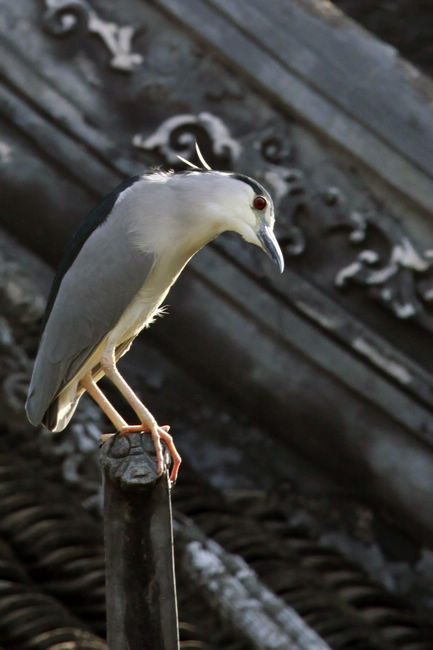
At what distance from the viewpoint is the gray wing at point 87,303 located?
146 cm

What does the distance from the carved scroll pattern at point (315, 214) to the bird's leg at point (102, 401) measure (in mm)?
1062

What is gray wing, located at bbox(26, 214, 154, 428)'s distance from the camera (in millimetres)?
1457

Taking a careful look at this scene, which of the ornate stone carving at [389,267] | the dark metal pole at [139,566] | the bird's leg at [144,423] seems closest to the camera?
the dark metal pole at [139,566]

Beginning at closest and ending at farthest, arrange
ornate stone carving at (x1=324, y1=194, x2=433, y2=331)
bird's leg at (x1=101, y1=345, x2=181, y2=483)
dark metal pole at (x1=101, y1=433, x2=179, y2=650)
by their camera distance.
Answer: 1. dark metal pole at (x1=101, y1=433, x2=179, y2=650)
2. bird's leg at (x1=101, y1=345, x2=181, y2=483)
3. ornate stone carving at (x1=324, y1=194, x2=433, y2=331)

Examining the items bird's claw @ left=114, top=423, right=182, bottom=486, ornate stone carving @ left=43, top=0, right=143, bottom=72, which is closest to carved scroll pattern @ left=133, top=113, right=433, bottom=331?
ornate stone carving @ left=43, top=0, right=143, bottom=72

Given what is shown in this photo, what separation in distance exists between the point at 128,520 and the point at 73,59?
61.3 inches

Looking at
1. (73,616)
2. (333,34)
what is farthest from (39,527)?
(333,34)

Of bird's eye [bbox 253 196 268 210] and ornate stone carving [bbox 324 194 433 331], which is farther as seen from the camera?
ornate stone carving [bbox 324 194 433 331]

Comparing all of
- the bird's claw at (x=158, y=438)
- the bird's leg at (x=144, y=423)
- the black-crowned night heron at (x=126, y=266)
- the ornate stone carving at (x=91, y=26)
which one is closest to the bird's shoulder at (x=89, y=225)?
the black-crowned night heron at (x=126, y=266)

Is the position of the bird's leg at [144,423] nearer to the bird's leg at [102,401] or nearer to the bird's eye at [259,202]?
the bird's leg at [102,401]

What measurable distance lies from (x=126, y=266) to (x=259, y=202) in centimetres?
19

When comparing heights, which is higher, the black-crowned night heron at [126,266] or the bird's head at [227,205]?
the bird's head at [227,205]

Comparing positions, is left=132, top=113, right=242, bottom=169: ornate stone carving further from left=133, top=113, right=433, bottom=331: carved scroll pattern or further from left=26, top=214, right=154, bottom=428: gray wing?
left=26, top=214, right=154, bottom=428: gray wing

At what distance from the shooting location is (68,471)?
236 centimetres
